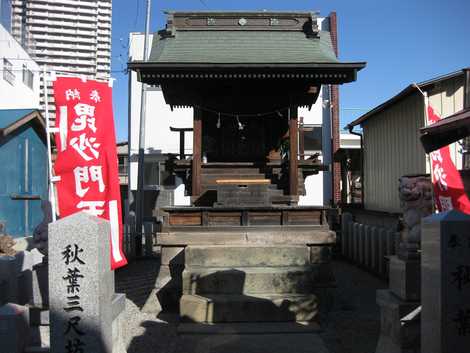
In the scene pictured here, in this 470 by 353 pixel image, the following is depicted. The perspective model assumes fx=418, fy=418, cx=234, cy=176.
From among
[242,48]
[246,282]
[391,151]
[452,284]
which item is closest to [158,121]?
[391,151]

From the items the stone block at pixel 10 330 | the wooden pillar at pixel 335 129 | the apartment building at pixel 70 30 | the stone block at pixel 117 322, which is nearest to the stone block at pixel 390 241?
the stone block at pixel 117 322

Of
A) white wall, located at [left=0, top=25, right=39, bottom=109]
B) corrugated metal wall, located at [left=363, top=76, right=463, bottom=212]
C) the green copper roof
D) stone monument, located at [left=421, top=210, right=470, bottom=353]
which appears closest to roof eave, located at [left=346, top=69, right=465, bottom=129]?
corrugated metal wall, located at [left=363, top=76, right=463, bottom=212]

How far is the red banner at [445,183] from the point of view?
5.07 m

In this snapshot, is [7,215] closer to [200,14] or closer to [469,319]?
[200,14]

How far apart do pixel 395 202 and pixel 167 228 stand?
896 cm

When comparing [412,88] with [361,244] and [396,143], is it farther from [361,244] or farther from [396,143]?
[361,244]

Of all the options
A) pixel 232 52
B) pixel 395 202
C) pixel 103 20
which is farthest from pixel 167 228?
pixel 103 20

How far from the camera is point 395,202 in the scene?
14.2 m

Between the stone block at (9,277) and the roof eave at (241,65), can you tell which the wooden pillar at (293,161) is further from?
the stone block at (9,277)

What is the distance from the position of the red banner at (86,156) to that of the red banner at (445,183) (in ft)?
13.4

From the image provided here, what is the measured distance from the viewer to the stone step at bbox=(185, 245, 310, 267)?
771cm

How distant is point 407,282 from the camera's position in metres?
4.69

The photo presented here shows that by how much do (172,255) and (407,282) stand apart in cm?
476

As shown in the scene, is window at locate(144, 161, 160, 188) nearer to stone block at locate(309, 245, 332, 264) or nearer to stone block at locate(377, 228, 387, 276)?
stone block at locate(377, 228, 387, 276)
